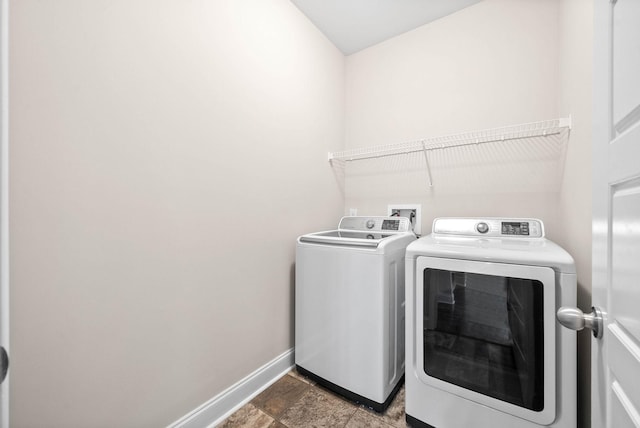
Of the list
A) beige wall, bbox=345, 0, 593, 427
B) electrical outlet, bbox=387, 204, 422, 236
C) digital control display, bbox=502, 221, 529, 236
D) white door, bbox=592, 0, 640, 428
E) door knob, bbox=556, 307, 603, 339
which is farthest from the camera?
electrical outlet, bbox=387, 204, 422, 236

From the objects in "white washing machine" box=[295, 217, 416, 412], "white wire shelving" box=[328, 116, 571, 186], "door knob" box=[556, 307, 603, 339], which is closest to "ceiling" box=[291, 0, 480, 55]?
"white wire shelving" box=[328, 116, 571, 186]

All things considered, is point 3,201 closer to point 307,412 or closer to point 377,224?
point 307,412

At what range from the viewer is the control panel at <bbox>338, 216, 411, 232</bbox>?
73.7 inches

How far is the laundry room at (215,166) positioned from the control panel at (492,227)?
164 millimetres

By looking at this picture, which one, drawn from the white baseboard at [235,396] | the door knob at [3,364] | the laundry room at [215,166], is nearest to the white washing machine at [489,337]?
the laundry room at [215,166]

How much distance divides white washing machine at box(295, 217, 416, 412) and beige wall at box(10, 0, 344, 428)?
227mm

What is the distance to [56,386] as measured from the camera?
863 millimetres

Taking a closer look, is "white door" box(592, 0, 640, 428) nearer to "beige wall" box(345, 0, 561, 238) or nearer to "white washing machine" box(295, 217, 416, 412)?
"white washing machine" box(295, 217, 416, 412)

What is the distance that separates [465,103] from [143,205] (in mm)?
2176

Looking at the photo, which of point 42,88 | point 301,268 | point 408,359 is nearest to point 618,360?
point 408,359

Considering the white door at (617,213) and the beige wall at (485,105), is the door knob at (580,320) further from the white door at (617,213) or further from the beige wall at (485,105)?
the beige wall at (485,105)

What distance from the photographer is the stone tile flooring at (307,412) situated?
1.32 m

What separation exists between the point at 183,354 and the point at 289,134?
1.48m

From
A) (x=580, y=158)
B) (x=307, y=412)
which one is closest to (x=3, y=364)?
(x=307, y=412)
